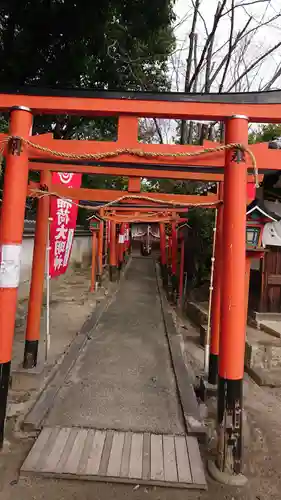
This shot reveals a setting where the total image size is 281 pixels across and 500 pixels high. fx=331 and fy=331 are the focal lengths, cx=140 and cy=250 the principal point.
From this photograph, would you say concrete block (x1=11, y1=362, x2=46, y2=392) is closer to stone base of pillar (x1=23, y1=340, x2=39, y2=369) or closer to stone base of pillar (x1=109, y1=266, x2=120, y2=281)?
stone base of pillar (x1=23, y1=340, x2=39, y2=369)

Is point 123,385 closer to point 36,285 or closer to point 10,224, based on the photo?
point 36,285

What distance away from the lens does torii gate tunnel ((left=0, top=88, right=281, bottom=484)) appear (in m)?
2.88

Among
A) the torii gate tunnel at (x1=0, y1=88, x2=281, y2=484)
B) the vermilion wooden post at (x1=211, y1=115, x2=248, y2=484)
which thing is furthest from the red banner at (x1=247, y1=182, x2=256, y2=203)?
the vermilion wooden post at (x1=211, y1=115, x2=248, y2=484)

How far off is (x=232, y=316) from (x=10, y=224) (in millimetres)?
2184

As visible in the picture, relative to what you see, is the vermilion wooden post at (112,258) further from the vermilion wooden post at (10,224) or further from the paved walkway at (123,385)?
the vermilion wooden post at (10,224)

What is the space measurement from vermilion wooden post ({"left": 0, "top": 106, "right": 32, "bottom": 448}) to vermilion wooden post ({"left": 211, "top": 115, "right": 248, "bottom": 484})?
6.24ft

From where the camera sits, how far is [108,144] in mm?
3219

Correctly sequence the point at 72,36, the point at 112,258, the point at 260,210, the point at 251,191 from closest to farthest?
1. the point at 251,191
2. the point at 260,210
3. the point at 72,36
4. the point at 112,258

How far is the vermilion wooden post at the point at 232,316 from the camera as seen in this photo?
2.82m

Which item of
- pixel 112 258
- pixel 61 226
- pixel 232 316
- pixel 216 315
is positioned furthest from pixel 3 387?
pixel 112 258

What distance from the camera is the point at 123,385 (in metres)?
4.77

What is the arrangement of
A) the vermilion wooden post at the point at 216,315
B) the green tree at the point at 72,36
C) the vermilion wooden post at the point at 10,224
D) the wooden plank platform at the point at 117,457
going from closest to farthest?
the wooden plank platform at the point at 117,457 → the vermilion wooden post at the point at 10,224 → the vermilion wooden post at the point at 216,315 → the green tree at the point at 72,36

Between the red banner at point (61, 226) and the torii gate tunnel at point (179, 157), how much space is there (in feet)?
11.8

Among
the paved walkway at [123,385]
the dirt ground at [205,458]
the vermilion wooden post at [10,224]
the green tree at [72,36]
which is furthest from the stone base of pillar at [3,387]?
the green tree at [72,36]
